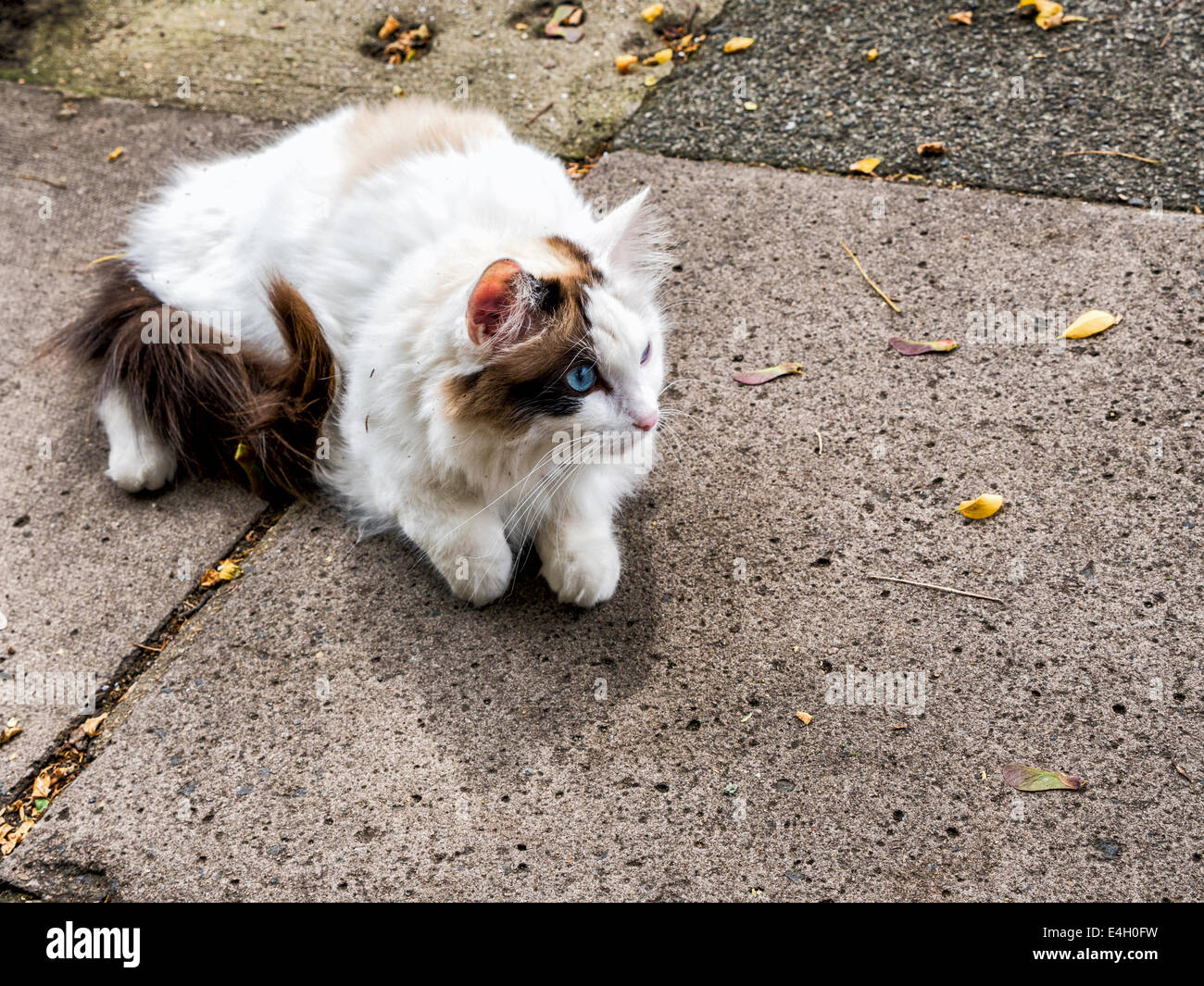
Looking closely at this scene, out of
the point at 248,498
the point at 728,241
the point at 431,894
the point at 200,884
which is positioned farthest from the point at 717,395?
the point at 200,884

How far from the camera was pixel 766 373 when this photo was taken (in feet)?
10.0

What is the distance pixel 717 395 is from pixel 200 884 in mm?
1887

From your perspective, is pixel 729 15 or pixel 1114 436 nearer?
pixel 1114 436

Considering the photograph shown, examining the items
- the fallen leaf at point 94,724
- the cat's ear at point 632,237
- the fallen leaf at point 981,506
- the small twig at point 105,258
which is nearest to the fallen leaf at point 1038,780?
the fallen leaf at point 981,506

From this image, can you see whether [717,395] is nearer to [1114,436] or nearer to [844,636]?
[844,636]

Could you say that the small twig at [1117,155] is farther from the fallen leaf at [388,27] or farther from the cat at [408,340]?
the fallen leaf at [388,27]

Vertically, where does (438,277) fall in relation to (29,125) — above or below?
above

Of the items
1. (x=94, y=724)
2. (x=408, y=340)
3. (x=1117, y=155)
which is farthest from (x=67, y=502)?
(x=1117, y=155)

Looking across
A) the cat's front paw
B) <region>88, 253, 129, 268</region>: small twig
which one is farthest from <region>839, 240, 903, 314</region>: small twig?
<region>88, 253, 129, 268</region>: small twig

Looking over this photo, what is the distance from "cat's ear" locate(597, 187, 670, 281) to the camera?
2.45 meters

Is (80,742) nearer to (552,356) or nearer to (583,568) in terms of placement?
(583,568)

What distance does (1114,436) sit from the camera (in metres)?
2.74

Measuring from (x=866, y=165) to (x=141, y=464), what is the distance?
2668 mm

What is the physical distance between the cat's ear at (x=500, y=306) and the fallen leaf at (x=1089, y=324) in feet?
6.00
